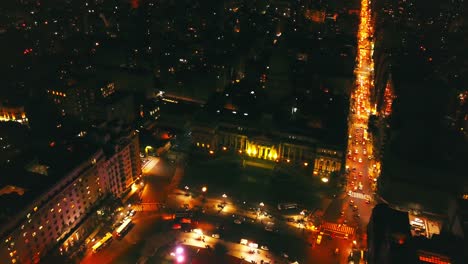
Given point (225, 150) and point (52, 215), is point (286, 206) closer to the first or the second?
point (225, 150)

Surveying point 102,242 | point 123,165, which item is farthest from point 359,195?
point 102,242

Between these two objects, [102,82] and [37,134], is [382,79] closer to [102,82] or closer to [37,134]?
[102,82]

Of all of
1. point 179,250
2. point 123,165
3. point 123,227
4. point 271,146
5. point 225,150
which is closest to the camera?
point 179,250

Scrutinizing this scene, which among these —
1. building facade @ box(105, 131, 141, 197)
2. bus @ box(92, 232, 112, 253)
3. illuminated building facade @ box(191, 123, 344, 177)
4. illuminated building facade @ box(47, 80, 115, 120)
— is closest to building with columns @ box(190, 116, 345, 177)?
illuminated building facade @ box(191, 123, 344, 177)

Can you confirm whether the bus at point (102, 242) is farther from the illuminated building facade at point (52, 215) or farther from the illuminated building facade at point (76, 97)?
the illuminated building facade at point (76, 97)

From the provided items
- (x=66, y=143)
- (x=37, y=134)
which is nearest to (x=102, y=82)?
(x=37, y=134)

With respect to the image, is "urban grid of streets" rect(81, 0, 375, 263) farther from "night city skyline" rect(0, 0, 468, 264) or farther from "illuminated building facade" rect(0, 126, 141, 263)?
"illuminated building facade" rect(0, 126, 141, 263)
